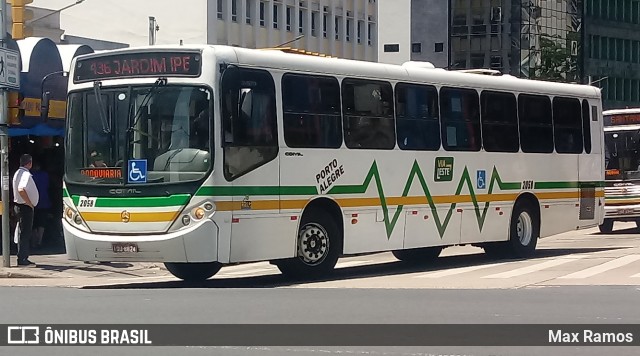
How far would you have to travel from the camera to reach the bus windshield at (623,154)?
33.6 meters

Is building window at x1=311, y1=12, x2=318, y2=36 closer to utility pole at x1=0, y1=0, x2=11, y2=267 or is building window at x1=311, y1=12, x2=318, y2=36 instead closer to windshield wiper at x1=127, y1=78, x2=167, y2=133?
utility pole at x1=0, y1=0, x2=11, y2=267

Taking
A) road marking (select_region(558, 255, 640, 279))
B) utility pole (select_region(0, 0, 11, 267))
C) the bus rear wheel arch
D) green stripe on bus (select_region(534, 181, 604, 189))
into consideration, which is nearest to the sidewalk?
utility pole (select_region(0, 0, 11, 267))

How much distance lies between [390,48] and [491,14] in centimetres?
899

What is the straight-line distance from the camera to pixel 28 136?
84.5ft

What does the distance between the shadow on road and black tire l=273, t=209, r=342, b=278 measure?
0.17m

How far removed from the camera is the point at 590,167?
25.9m

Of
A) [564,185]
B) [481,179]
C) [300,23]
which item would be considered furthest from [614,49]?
[481,179]

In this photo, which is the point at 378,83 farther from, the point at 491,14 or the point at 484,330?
the point at 491,14

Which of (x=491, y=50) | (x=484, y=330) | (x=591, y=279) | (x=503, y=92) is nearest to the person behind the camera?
(x=484, y=330)

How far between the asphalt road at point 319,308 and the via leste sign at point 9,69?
455cm

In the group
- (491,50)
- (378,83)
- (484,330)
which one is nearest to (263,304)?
(484,330)

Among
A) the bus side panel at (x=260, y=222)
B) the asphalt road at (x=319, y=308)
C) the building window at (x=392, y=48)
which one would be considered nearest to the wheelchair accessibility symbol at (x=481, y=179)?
the asphalt road at (x=319, y=308)

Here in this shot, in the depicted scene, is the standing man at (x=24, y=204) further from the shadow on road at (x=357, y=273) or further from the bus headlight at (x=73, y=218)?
the bus headlight at (x=73, y=218)
